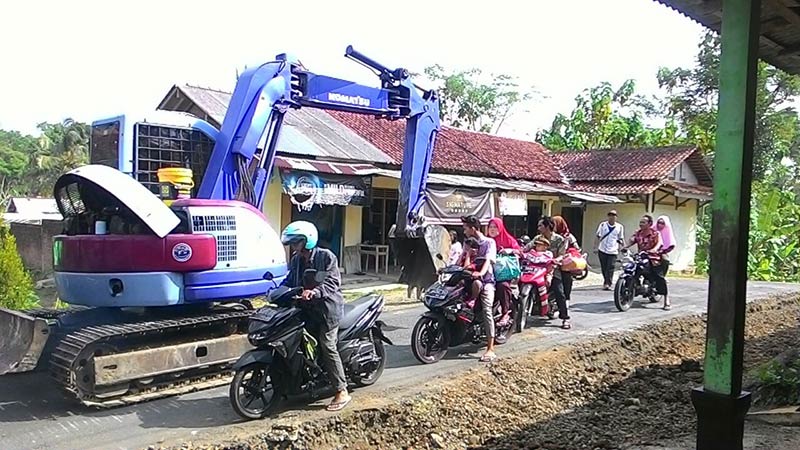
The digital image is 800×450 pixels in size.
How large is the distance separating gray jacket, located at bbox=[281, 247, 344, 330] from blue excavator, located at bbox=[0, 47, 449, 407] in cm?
114

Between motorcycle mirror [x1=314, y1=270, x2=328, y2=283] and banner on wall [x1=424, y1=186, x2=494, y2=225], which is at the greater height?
banner on wall [x1=424, y1=186, x2=494, y2=225]

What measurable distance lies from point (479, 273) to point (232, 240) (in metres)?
2.88

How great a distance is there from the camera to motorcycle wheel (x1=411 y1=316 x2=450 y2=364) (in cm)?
767

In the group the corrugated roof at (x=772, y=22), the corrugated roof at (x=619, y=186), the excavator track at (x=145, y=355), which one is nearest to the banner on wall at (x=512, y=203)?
the corrugated roof at (x=619, y=186)

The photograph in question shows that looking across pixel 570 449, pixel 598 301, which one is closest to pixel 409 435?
pixel 570 449

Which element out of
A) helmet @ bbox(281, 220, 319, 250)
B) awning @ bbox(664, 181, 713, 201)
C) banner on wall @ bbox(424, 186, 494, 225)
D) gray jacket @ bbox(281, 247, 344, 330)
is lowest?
gray jacket @ bbox(281, 247, 344, 330)

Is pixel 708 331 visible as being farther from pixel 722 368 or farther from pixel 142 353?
pixel 142 353

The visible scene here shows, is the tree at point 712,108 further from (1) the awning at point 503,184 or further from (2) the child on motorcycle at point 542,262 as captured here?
(2) the child on motorcycle at point 542,262

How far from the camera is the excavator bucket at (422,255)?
34.0 feet

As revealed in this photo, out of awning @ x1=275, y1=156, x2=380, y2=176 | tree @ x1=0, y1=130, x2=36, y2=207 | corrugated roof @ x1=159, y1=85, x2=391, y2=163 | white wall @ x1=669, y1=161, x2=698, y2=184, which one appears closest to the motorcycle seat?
awning @ x1=275, y1=156, x2=380, y2=176

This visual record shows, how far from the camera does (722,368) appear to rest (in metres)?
4.14

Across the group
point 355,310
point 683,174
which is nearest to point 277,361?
point 355,310

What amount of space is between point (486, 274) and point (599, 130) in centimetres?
2593

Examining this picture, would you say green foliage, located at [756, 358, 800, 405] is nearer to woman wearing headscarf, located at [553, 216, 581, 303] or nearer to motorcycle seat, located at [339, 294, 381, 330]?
motorcycle seat, located at [339, 294, 381, 330]
